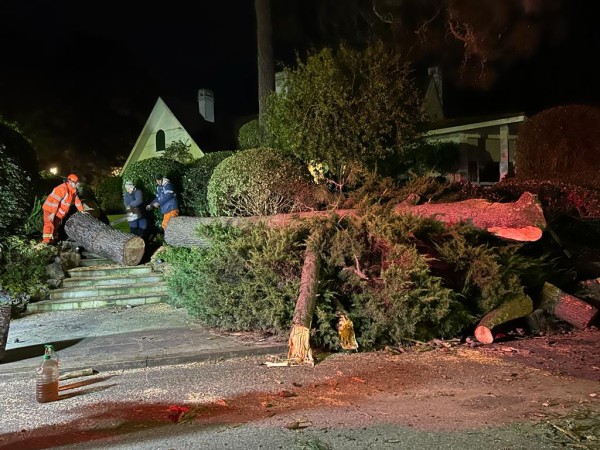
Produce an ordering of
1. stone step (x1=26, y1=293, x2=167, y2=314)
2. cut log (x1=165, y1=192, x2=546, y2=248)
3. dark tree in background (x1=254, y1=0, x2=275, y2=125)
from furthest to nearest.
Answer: dark tree in background (x1=254, y1=0, x2=275, y2=125) < stone step (x1=26, y1=293, x2=167, y2=314) < cut log (x1=165, y1=192, x2=546, y2=248)

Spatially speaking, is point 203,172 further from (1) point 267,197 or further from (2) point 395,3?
(2) point 395,3

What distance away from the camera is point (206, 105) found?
3328cm

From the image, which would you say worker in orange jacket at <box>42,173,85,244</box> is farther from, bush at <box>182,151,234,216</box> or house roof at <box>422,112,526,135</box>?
house roof at <box>422,112,526,135</box>

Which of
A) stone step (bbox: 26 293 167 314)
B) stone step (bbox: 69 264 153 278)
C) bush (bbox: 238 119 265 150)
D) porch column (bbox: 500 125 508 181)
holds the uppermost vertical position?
bush (bbox: 238 119 265 150)

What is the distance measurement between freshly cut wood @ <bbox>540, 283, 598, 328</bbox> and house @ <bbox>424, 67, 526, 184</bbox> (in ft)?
33.4

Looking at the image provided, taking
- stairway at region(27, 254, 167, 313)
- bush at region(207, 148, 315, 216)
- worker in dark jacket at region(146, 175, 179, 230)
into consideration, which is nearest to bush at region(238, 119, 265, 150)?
worker in dark jacket at region(146, 175, 179, 230)

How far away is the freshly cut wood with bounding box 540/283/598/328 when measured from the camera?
8367 millimetres

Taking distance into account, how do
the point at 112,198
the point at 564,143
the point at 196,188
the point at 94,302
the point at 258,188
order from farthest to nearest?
the point at 112,198 → the point at 564,143 → the point at 196,188 → the point at 258,188 → the point at 94,302

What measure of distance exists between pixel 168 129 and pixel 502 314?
83.3 ft

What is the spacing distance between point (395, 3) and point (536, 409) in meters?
11.2

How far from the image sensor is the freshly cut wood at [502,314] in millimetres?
7609

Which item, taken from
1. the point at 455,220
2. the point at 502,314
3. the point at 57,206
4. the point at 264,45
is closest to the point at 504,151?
the point at 264,45

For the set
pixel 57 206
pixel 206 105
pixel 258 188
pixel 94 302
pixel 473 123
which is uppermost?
pixel 206 105

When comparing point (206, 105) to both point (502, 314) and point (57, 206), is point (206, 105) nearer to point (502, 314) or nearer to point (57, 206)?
point (57, 206)
